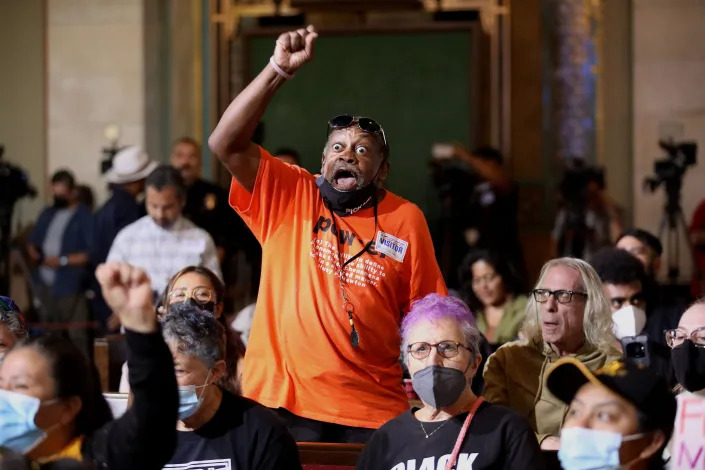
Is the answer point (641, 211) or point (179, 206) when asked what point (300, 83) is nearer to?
point (641, 211)

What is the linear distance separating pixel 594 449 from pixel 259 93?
1.71m

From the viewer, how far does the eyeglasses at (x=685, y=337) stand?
4219 mm

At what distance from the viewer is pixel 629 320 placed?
5770 mm

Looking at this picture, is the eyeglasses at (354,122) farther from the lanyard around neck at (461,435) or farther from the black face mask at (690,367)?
the black face mask at (690,367)

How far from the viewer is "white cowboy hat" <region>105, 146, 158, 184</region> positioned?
8.28 m

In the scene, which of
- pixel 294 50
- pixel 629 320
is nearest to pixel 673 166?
pixel 629 320

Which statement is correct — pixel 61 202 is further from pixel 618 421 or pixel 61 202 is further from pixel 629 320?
pixel 618 421

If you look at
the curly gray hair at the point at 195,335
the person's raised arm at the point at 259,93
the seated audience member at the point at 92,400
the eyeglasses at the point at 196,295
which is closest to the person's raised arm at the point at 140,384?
the seated audience member at the point at 92,400

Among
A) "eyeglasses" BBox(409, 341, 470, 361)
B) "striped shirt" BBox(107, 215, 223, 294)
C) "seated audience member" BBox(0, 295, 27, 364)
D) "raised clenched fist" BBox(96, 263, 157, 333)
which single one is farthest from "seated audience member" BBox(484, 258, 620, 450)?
"striped shirt" BBox(107, 215, 223, 294)

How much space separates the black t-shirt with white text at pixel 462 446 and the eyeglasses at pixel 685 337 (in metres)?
0.87

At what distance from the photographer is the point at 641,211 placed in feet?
33.7

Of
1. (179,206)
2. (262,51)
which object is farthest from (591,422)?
(262,51)

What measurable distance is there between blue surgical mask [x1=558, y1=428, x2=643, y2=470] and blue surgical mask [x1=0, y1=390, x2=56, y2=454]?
1.27 metres

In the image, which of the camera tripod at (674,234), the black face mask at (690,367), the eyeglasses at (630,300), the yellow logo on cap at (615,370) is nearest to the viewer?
the yellow logo on cap at (615,370)
